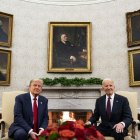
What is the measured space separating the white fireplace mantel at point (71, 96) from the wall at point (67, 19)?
0.45 m

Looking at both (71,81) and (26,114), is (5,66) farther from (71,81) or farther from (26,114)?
(26,114)

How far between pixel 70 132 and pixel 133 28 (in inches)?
225

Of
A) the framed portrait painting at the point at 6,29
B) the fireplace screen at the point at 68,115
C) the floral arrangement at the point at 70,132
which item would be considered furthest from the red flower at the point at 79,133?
the framed portrait painting at the point at 6,29

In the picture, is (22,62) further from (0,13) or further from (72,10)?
(72,10)

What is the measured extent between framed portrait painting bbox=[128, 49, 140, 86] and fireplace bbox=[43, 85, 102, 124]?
3.04ft

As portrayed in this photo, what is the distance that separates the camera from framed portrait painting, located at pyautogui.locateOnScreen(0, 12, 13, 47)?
24.8ft

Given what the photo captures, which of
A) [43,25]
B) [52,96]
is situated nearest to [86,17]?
[43,25]

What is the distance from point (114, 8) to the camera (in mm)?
7988

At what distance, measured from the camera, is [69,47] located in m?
7.95

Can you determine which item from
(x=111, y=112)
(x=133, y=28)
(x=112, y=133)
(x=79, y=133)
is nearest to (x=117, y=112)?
(x=111, y=112)

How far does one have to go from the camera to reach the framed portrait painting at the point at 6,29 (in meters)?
7.55

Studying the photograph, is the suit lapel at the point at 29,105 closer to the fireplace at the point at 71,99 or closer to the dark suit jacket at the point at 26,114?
the dark suit jacket at the point at 26,114

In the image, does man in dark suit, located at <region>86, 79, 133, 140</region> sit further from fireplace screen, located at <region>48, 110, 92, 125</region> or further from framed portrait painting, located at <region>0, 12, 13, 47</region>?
framed portrait painting, located at <region>0, 12, 13, 47</region>

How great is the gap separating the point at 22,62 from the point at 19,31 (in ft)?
2.97
